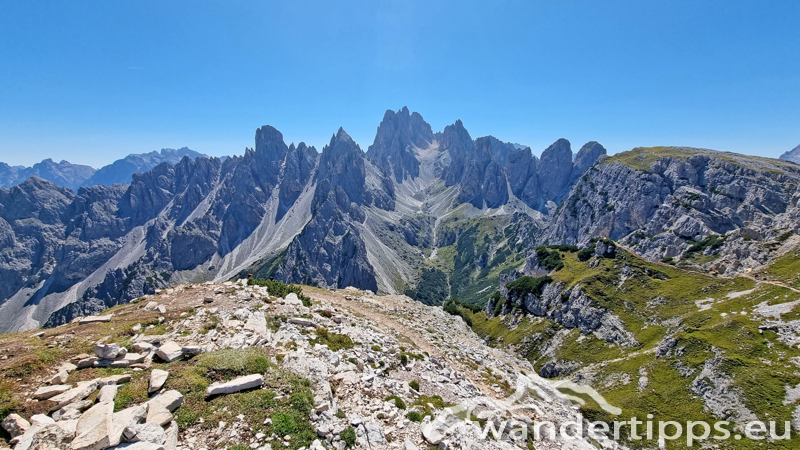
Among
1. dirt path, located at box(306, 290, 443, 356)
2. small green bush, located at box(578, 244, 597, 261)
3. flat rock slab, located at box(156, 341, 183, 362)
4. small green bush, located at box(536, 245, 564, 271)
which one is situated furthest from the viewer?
small green bush, located at box(536, 245, 564, 271)

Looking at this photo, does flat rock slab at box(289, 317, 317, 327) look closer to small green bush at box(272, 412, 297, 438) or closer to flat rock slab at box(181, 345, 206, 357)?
flat rock slab at box(181, 345, 206, 357)

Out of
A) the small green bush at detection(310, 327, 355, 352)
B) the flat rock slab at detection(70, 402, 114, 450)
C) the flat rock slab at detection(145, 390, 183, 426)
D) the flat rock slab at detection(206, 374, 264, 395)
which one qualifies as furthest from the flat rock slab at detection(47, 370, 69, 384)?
the small green bush at detection(310, 327, 355, 352)

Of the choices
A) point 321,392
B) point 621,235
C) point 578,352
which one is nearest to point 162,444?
point 321,392

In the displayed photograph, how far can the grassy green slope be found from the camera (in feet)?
130

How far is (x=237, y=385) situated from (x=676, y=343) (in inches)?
2650

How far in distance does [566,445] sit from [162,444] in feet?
80.6

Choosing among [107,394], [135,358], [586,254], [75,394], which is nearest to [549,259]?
[586,254]

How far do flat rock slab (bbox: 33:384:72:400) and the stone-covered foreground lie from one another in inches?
1.8

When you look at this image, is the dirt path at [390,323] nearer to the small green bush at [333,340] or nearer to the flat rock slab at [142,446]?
the small green bush at [333,340]

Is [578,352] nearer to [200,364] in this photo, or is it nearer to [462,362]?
[462,362]

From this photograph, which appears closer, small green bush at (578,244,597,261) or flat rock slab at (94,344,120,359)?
flat rock slab at (94,344,120,359)

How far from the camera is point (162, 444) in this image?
12.2 metres

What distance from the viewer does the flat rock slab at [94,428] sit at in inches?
445

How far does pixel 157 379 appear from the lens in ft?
51.2
